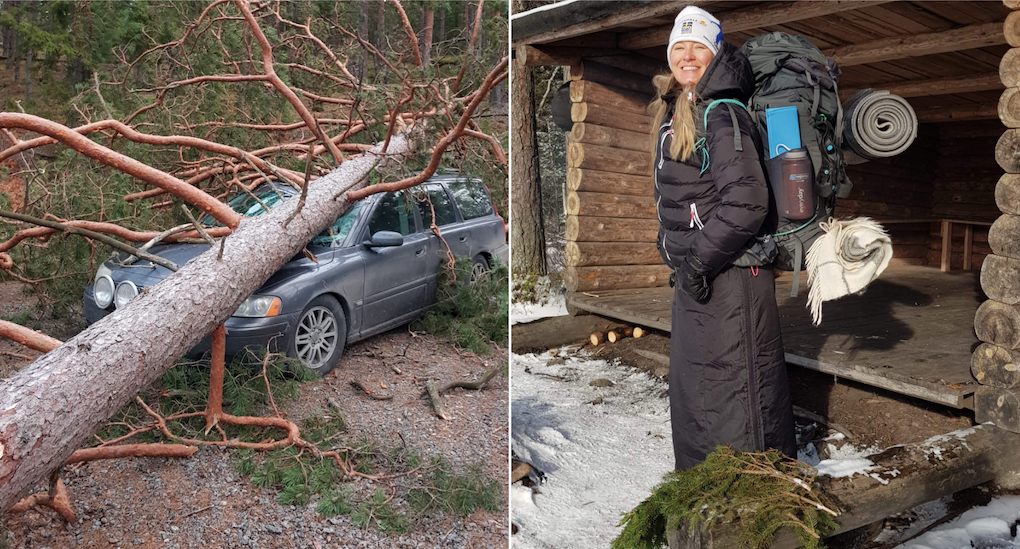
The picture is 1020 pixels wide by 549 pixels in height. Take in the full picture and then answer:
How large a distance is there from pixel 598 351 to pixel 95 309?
4.17m

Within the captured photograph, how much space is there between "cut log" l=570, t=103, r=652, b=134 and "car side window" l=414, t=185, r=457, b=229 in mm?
1528

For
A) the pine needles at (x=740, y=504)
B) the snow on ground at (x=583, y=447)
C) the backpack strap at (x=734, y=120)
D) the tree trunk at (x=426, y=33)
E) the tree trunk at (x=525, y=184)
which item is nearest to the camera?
the pine needles at (x=740, y=504)

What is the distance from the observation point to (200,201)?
183 inches

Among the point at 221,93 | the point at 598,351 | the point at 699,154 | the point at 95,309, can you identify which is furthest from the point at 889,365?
the point at 221,93

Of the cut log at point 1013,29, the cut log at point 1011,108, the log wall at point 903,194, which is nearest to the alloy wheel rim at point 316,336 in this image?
the cut log at point 1011,108

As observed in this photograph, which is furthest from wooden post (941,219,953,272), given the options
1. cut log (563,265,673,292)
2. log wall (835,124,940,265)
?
cut log (563,265,673,292)

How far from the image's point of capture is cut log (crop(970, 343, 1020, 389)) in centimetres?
346

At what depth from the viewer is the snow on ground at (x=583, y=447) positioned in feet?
10.7

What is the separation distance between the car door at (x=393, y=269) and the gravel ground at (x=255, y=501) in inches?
40.6

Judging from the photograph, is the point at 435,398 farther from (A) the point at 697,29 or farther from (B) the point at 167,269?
(A) the point at 697,29

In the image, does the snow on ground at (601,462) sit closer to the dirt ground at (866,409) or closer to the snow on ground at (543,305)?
the dirt ground at (866,409)

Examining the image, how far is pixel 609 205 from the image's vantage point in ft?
22.3

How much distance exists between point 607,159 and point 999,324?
12.5ft

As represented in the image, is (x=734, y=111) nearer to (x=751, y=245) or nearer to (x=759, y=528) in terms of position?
(x=751, y=245)
